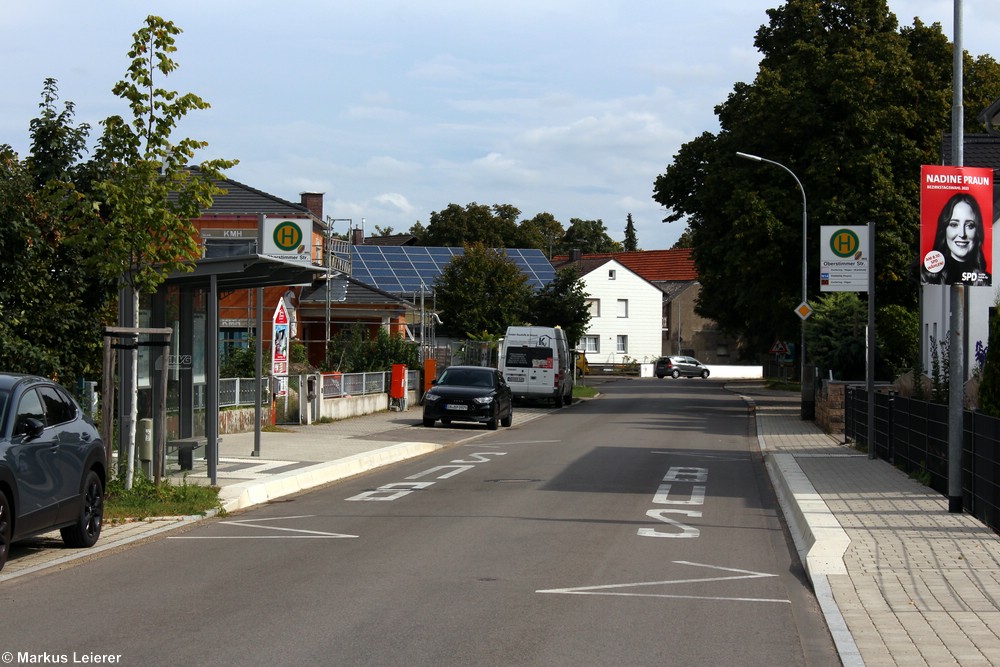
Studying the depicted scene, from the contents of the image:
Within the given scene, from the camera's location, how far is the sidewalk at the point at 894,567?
7.05m

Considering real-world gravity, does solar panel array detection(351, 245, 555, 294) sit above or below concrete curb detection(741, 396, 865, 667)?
above

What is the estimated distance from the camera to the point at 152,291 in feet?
45.8

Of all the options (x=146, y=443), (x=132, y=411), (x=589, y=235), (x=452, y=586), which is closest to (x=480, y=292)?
(x=146, y=443)

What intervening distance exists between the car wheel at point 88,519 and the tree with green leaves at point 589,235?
124 meters

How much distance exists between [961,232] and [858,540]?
12.7 feet

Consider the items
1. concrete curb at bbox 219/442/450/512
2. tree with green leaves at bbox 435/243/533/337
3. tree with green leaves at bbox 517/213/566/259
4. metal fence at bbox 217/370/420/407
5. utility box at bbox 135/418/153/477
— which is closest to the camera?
utility box at bbox 135/418/153/477

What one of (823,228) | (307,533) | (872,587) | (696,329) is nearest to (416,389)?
(823,228)

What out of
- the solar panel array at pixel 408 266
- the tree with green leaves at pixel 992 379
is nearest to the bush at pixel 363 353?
the tree with green leaves at pixel 992 379

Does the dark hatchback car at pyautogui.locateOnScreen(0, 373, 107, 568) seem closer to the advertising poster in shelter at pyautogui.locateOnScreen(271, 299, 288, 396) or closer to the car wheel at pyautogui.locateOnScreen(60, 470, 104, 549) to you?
the car wheel at pyautogui.locateOnScreen(60, 470, 104, 549)

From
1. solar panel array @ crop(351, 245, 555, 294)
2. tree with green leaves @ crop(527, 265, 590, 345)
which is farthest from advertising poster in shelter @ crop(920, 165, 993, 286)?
solar panel array @ crop(351, 245, 555, 294)

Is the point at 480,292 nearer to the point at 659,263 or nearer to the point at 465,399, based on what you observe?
the point at 465,399

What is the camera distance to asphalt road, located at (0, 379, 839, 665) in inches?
271

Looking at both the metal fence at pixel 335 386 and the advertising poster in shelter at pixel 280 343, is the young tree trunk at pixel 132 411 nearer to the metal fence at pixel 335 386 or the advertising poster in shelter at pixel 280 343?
the metal fence at pixel 335 386

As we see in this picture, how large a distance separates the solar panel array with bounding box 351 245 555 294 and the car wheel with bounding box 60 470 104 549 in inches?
2131
